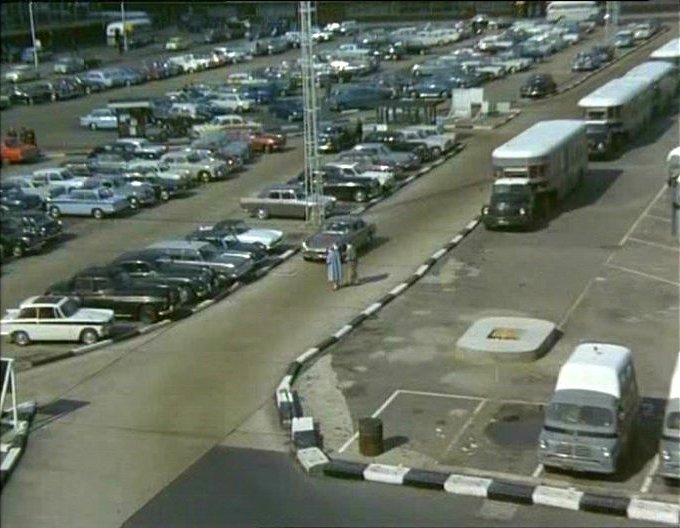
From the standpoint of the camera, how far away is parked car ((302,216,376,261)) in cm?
931

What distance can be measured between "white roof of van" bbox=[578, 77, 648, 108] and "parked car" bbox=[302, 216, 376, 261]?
440cm

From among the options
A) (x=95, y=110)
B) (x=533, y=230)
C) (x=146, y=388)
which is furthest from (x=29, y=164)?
(x=146, y=388)

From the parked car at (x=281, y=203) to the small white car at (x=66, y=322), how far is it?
Result: 3663 mm

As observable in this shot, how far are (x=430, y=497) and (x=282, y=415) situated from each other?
122 cm

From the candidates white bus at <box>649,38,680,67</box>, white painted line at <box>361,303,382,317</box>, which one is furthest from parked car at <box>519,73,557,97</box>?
white painted line at <box>361,303,382,317</box>

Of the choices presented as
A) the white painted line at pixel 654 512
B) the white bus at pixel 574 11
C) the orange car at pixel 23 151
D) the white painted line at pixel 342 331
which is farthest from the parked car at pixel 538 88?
the white painted line at pixel 654 512

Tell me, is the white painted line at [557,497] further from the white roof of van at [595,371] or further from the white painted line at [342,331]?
the white painted line at [342,331]

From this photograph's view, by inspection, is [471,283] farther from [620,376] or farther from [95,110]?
[95,110]

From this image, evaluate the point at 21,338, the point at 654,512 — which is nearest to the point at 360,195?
the point at 21,338

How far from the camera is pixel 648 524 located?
464 centimetres

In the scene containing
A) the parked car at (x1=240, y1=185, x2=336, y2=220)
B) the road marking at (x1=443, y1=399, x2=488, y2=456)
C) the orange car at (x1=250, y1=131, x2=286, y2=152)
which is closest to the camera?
the road marking at (x1=443, y1=399, x2=488, y2=456)

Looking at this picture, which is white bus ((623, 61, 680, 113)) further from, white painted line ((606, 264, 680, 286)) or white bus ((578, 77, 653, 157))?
white painted line ((606, 264, 680, 286))

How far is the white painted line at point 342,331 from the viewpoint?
7331mm

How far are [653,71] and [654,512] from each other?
12045 millimetres
